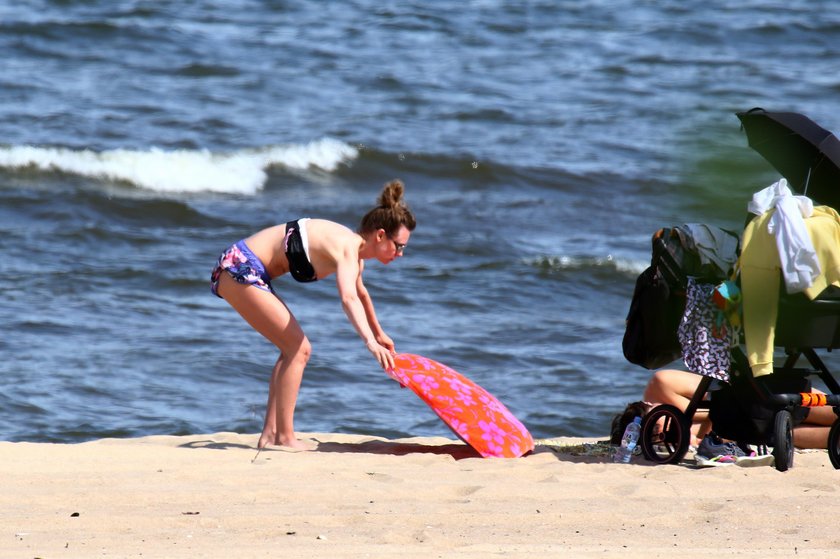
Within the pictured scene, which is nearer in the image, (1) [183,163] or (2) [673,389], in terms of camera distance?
(2) [673,389]

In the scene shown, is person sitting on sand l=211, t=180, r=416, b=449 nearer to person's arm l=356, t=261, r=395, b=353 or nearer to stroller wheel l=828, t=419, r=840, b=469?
person's arm l=356, t=261, r=395, b=353

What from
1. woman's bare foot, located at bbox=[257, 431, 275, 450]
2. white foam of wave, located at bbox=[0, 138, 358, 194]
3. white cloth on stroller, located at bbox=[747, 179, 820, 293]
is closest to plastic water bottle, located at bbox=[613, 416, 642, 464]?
white cloth on stroller, located at bbox=[747, 179, 820, 293]

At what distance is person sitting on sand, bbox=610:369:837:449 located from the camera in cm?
609

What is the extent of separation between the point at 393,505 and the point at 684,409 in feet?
6.89

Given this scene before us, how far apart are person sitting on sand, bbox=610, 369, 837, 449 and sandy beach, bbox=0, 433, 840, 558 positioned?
0.25m

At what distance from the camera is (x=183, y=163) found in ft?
47.9

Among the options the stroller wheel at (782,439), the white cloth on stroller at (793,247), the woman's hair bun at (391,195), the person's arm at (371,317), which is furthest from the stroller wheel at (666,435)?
the woman's hair bun at (391,195)

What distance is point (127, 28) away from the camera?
62.0 ft

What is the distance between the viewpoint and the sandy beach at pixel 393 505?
395cm

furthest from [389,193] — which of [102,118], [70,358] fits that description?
[102,118]

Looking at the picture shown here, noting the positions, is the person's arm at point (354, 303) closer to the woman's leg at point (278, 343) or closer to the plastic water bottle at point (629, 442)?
the woman's leg at point (278, 343)

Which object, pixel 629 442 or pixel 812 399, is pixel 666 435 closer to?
pixel 629 442

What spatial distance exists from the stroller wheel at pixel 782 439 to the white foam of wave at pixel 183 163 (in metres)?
9.68

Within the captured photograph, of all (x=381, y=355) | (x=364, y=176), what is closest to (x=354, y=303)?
(x=381, y=355)
